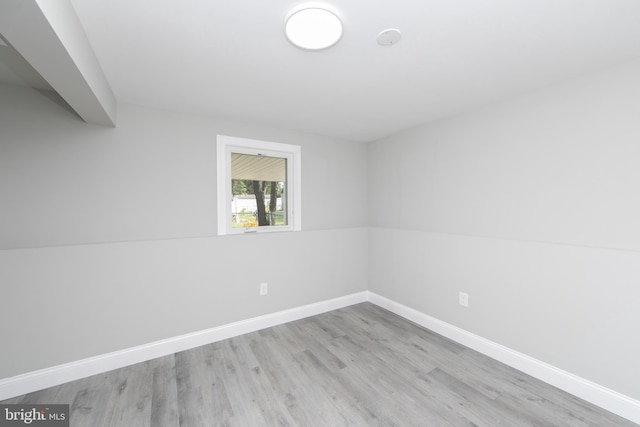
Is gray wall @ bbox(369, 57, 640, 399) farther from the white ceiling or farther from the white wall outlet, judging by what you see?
the white ceiling

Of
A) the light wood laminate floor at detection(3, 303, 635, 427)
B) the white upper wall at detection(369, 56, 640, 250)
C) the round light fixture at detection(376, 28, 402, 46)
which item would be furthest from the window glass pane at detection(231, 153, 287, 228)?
the round light fixture at detection(376, 28, 402, 46)

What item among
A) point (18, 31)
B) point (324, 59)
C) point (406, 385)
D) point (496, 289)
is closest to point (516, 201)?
point (496, 289)

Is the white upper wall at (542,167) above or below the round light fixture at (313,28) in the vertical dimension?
below

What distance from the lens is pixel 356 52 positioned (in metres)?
1.60

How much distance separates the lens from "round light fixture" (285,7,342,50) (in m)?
1.30

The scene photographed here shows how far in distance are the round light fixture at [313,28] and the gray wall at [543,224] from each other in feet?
5.94

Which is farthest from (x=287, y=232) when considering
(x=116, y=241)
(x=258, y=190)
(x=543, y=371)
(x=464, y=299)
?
(x=543, y=371)

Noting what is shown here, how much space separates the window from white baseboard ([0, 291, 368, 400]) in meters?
1.02

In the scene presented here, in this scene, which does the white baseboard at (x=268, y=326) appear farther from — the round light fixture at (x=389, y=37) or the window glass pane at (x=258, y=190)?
the round light fixture at (x=389, y=37)

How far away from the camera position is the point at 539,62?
173 centimetres

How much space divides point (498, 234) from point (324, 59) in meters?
2.12

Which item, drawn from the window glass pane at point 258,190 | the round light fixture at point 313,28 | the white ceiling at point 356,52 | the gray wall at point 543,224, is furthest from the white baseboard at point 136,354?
the round light fixture at point 313,28

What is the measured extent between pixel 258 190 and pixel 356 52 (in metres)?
1.87

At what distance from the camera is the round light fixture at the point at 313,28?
4.28ft
